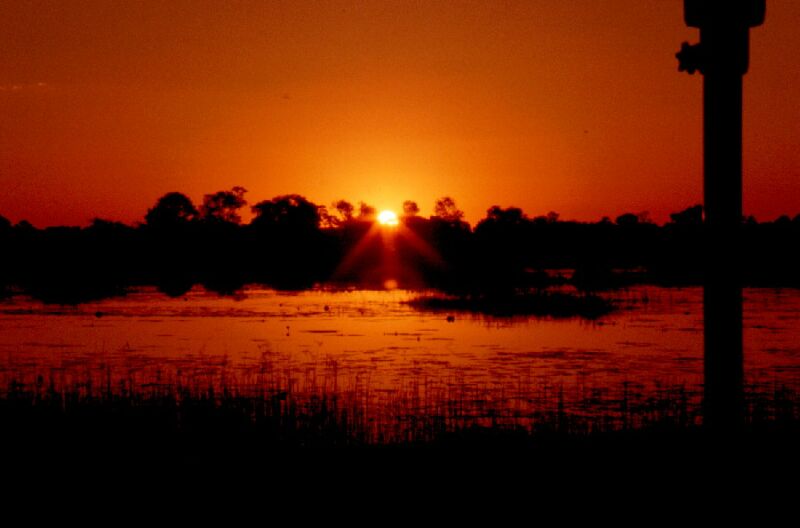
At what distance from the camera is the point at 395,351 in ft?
88.7

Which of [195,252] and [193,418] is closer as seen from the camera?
[193,418]

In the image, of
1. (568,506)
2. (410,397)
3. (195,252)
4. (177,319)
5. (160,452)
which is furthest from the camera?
(195,252)

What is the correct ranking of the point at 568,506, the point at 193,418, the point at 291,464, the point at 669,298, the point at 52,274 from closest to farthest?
the point at 568,506 → the point at 291,464 → the point at 193,418 → the point at 669,298 → the point at 52,274

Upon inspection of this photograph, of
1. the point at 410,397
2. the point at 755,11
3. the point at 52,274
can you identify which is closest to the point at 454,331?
the point at 410,397

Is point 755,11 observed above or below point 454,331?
above

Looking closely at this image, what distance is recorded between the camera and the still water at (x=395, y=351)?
1930 cm

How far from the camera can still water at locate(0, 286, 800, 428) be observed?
63.3 feet

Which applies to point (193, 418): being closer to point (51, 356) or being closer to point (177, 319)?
→ point (51, 356)

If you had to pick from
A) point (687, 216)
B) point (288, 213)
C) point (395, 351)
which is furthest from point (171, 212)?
point (395, 351)

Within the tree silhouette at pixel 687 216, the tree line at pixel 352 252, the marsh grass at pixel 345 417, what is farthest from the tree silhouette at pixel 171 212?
the marsh grass at pixel 345 417

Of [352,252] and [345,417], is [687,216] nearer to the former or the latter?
[352,252]

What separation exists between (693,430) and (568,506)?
4764 mm

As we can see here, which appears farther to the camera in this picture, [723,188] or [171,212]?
[171,212]

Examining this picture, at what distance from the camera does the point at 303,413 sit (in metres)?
15.1
